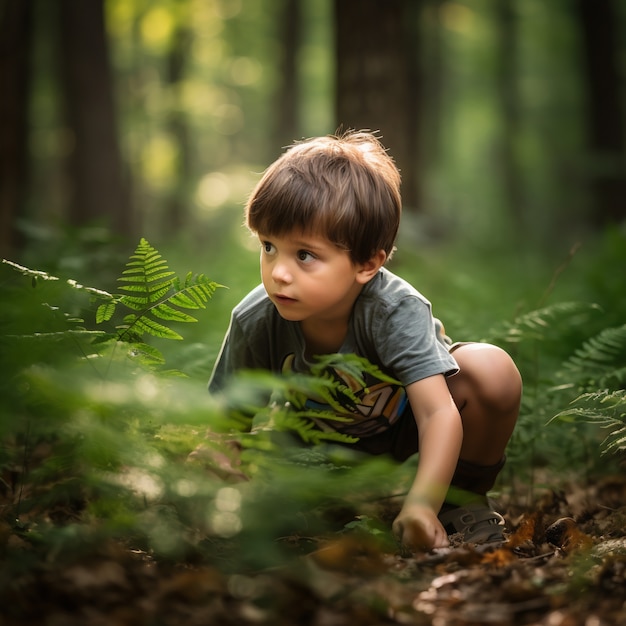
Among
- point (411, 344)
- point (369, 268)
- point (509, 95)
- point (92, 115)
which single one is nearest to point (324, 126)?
point (509, 95)

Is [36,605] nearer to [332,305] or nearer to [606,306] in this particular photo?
[332,305]

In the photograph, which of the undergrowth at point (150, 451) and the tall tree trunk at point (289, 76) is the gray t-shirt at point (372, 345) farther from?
the tall tree trunk at point (289, 76)

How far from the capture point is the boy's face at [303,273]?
96.6 inches

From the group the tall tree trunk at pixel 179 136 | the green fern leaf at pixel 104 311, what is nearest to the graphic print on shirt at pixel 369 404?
the green fern leaf at pixel 104 311

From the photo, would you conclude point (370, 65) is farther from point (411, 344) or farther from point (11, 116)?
point (11, 116)

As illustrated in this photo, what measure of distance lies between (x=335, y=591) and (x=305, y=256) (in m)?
1.16

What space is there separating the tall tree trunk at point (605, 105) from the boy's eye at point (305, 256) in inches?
436

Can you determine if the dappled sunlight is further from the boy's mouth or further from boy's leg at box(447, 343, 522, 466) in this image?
boy's leg at box(447, 343, 522, 466)

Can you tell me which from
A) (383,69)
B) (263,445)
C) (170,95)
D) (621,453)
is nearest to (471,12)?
(170,95)

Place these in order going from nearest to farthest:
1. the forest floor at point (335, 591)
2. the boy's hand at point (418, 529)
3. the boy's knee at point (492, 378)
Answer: the forest floor at point (335, 591) < the boy's hand at point (418, 529) < the boy's knee at point (492, 378)

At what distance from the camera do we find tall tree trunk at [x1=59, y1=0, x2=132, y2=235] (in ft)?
33.2

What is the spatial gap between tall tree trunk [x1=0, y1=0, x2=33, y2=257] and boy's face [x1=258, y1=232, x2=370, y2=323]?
6.07 metres

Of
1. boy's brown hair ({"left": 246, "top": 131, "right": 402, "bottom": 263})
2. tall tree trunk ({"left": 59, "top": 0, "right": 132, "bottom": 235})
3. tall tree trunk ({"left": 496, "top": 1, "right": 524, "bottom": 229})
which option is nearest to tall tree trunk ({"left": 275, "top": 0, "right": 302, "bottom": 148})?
tall tree trunk ({"left": 496, "top": 1, "right": 524, "bottom": 229})

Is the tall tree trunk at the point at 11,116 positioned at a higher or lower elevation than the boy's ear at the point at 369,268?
higher
